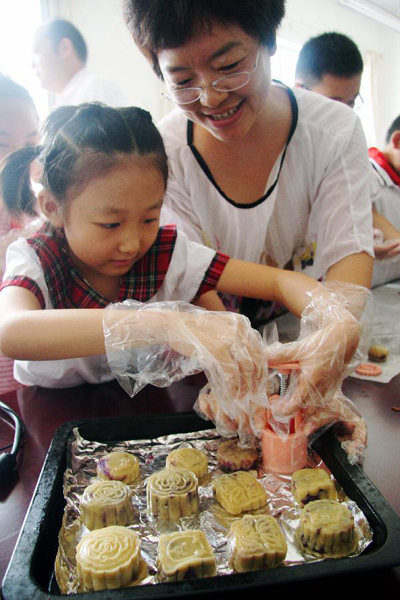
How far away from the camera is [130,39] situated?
13.9ft

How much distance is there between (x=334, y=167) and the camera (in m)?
1.29

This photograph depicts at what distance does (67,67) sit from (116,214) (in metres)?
2.11

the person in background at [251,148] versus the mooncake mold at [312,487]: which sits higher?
the person in background at [251,148]

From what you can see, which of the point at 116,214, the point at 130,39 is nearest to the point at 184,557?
the point at 116,214

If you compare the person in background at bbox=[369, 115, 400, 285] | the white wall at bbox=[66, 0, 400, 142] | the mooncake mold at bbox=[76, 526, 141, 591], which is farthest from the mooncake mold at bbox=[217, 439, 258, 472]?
the white wall at bbox=[66, 0, 400, 142]

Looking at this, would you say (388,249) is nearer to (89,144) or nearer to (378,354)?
(378,354)

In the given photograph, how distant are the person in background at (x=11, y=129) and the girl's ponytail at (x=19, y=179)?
36cm

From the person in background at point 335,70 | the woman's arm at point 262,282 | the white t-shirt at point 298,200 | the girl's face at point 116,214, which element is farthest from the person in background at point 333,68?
the girl's face at point 116,214

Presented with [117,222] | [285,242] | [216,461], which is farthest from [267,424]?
[285,242]

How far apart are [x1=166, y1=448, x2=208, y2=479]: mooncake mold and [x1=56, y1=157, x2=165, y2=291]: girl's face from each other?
1.44 feet

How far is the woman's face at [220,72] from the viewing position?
3.27 ft

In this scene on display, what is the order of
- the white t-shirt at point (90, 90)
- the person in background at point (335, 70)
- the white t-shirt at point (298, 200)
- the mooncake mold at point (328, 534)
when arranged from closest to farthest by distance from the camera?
the mooncake mold at point (328, 534) < the white t-shirt at point (298, 200) < the person in background at point (335, 70) < the white t-shirt at point (90, 90)

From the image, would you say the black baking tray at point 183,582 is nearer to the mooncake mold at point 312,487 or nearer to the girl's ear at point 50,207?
the mooncake mold at point 312,487

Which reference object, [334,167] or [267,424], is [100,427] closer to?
[267,424]
